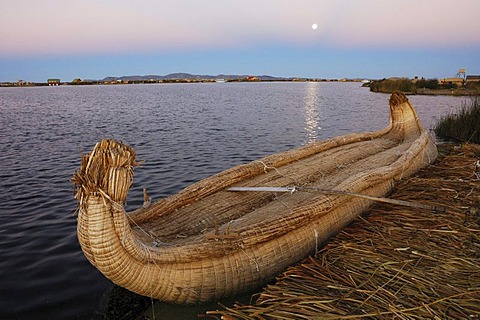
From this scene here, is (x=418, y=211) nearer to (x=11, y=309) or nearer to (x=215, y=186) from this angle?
(x=215, y=186)

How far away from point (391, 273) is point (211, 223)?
2.14 meters

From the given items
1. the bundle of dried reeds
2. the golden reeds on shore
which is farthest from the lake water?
the golden reeds on shore

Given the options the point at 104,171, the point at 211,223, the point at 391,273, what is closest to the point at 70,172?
the point at 211,223

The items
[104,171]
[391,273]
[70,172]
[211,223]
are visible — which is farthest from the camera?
[70,172]

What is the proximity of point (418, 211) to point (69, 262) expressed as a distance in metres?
5.31

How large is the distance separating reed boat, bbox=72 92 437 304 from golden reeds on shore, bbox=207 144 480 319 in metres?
0.29

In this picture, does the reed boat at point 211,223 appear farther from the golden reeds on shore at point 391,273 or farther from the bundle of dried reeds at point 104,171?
the golden reeds on shore at point 391,273

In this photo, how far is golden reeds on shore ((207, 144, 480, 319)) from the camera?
293 cm

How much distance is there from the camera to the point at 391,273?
343 cm

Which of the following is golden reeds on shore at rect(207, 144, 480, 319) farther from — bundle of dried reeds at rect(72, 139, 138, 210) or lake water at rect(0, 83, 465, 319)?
lake water at rect(0, 83, 465, 319)

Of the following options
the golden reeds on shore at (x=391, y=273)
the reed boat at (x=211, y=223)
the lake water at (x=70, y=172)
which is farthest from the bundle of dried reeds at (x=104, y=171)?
the lake water at (x=70, y=172)

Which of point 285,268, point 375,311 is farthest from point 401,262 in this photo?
point 285,268

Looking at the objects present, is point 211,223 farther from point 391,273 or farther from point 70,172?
point 70,172

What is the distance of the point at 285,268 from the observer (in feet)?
13.2
